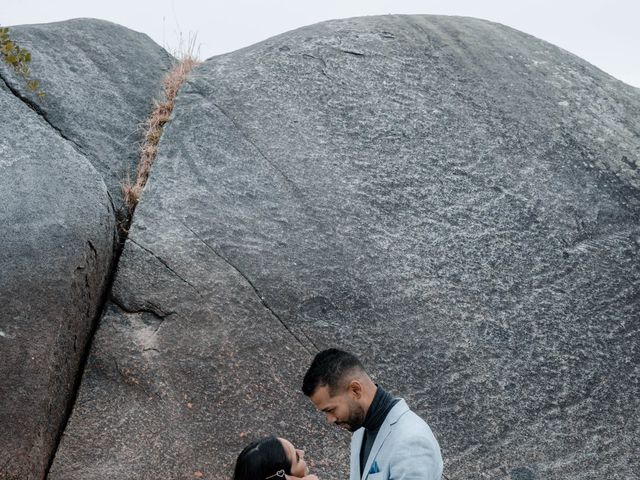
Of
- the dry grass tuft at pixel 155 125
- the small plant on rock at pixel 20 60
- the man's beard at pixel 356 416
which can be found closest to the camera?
the man's beard at pixel 356 416

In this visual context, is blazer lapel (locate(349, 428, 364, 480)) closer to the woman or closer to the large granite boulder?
the woman

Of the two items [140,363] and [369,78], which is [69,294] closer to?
[140,363]

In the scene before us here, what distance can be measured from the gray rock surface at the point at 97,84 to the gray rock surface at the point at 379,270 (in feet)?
1.41

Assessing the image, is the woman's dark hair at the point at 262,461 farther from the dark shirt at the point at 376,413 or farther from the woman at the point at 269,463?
the dark shirt at the point at 376,413

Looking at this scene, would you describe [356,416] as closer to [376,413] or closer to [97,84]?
[376,413]

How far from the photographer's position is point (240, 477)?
3.26 m

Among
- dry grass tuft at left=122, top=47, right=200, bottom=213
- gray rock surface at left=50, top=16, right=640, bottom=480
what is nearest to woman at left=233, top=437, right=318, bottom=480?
gray rock surface at left=50, top=16, right=640, bottom=480

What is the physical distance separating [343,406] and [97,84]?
12.6ft

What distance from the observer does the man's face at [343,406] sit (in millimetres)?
3289

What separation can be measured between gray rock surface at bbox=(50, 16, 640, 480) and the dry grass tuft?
215mm

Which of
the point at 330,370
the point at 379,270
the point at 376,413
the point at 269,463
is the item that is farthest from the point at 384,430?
the point at 379,270

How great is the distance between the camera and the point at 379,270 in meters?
5.30

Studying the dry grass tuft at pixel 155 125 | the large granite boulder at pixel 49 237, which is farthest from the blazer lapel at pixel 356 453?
the dry grass tuft at pixel 155 125

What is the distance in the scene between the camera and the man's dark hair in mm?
3303
